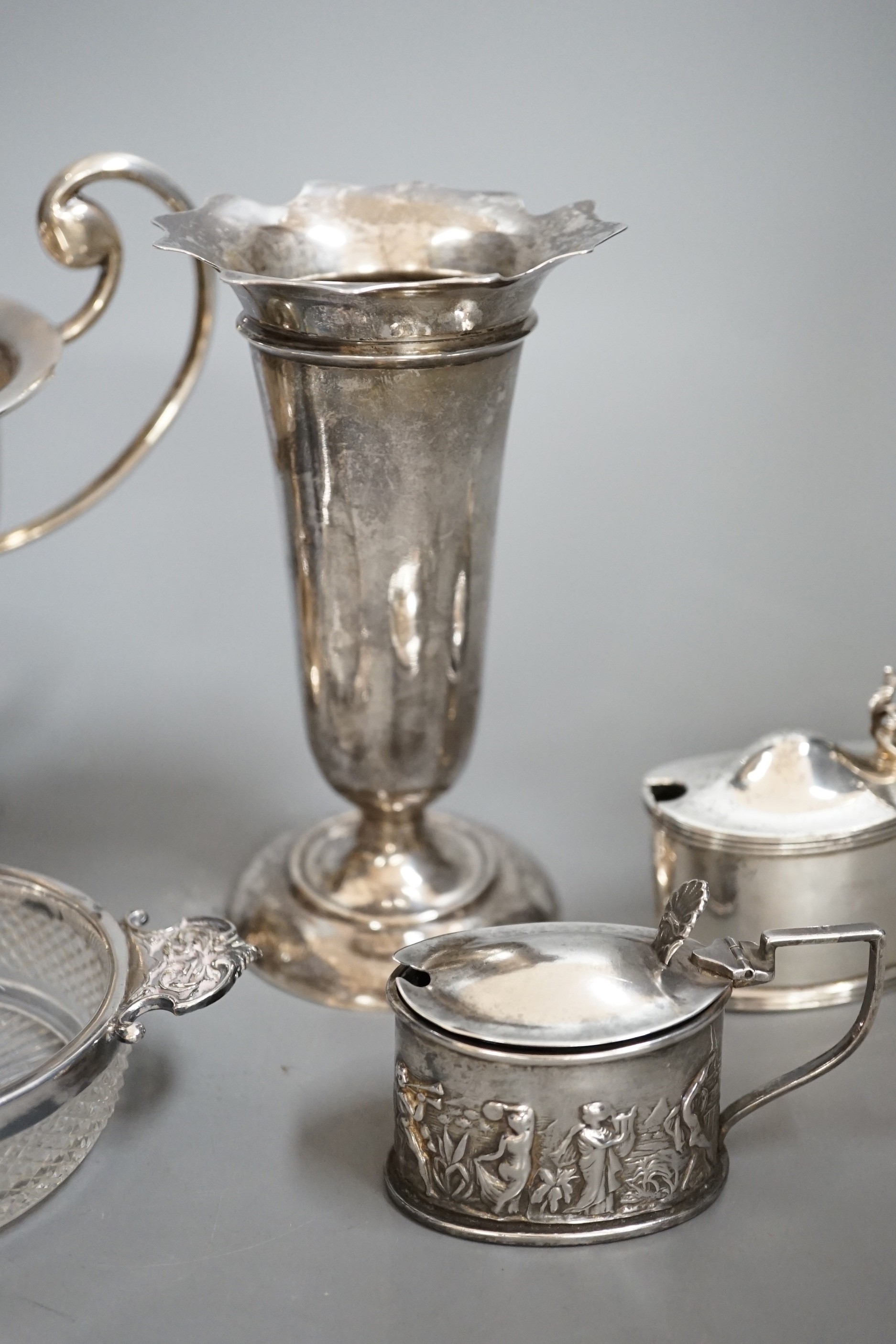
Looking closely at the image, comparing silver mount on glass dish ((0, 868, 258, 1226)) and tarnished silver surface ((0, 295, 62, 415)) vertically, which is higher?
tarnished silver surface ((0, 295, 62, 415))

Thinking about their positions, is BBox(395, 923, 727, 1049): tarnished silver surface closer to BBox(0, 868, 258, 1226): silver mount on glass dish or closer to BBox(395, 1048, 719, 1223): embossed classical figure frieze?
BBox(395, 1048, 719, 1223): embossed classical figure frieze

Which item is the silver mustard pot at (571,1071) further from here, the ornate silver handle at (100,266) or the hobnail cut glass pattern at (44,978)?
the ornate silver handle at (100,266)

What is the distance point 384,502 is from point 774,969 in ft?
1.80

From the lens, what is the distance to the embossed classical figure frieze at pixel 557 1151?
1.21 meters

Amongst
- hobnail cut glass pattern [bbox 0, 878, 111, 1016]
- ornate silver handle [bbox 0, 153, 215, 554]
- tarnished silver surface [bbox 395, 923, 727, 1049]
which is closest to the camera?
tarnished silver surface [bbox 395, 923, 727, 1049]

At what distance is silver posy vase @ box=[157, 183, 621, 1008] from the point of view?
55.5 inches

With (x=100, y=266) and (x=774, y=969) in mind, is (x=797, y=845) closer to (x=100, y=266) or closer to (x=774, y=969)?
(x=774, y=969)

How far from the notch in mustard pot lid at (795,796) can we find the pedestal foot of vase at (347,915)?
0.74 ft

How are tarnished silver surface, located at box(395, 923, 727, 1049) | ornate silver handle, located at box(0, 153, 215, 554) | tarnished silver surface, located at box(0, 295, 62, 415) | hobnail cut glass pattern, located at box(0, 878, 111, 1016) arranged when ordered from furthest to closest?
ornate silver handle, located at box(0, 153, 215, 554)
hobnail cut glass pattern, located at box(0, 878, 111, 1016)
tarnished silver surface, located at box(0, 295, 62, 415)
tarnished silver surface, located at box(395, 923, 727, 1049)

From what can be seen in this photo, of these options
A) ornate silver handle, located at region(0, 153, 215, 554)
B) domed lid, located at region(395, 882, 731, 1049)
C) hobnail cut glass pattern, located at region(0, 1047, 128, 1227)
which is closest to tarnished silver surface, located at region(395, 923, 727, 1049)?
domed lid, located at region(395, 882, 731, 1049)

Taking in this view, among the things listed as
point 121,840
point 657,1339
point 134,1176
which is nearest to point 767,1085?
point 657,1339

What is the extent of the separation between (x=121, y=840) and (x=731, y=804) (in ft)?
2.43

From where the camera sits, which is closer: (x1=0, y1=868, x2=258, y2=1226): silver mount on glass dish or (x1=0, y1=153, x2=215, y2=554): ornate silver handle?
(x1=0, y1=868, x2=258, y2=1226): silver mount on glass dish

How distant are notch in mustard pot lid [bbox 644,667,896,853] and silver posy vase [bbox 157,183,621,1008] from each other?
25 cm
